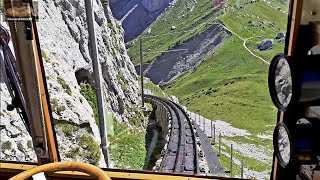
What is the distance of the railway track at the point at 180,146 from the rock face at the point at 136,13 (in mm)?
1586

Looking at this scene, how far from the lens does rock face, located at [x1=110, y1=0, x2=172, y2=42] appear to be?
3918 mm

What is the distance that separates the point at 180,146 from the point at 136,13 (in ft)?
7.51

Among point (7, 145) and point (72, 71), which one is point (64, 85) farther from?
point (7, 145)

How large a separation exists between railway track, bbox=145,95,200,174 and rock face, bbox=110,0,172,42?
1.59 meters

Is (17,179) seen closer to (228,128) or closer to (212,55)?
(212,55)

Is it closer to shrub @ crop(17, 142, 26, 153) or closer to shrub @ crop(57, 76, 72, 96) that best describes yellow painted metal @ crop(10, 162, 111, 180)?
shrub @ crop(17, 142, 26, 153)

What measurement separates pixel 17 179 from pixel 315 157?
1193mm

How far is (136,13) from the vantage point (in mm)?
4062

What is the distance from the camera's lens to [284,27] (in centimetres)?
165

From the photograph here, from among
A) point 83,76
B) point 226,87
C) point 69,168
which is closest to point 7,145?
point 69,168

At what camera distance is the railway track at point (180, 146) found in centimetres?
391

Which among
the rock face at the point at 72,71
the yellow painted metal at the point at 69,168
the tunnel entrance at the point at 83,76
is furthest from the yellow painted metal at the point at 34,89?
the tunnel entrance at the point at 83,76

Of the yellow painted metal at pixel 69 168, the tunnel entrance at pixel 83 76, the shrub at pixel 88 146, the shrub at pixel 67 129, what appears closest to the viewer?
the yellow painted metal at pixel 69 168

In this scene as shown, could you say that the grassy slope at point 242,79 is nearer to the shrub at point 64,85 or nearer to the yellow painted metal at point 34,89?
the yellow painted metal at point 34,89
